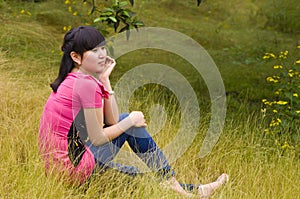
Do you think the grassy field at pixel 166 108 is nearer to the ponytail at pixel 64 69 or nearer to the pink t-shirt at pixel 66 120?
the pink t-shirt at pixel 66 120

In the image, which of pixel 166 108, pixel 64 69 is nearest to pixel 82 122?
pixel 64 69

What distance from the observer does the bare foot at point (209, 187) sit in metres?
2.76

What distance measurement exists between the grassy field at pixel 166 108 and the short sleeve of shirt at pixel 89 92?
0.40 m

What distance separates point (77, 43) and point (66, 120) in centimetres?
42

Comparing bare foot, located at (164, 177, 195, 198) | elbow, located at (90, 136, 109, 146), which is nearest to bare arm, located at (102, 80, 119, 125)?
elbow, located at (90, 136, 109, 146)

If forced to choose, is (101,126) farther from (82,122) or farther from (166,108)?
(166,108)

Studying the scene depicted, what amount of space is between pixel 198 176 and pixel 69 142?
0.89 m

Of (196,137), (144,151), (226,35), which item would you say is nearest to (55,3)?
(226,35)

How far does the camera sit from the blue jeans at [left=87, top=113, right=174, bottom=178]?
2.73 m

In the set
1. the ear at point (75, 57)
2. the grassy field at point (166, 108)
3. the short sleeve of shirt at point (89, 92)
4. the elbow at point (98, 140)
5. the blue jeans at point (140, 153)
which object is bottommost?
the grassy field at point (166, 108)

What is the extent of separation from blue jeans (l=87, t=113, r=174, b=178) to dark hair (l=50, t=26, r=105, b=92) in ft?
1.39

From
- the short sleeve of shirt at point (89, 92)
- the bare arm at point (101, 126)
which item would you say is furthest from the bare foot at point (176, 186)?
the short sleeve of shirt at point (89, 92)

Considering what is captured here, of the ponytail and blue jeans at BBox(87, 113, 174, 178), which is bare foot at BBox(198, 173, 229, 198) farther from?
the ponytail

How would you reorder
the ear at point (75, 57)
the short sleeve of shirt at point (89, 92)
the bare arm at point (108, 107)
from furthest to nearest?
the bare arm at point (108, 107) < the ear at point (75, 57) < the short sleeve of shirt at point (89, 92)
